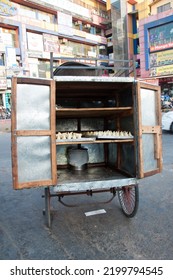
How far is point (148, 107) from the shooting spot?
10.6 feet

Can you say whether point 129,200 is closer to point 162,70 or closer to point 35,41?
point 162,70

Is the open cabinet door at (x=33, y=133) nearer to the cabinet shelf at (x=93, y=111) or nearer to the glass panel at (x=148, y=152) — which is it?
the cabinet shelf at (x=93, y=111)

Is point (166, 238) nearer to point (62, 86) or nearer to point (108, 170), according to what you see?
point (108, 170)

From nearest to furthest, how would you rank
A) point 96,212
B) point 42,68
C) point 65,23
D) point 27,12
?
point 96,212 < point 27,12 < point 42,68 < point 65,23

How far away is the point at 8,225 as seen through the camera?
3602 millimetres

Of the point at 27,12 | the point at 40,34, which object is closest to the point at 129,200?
the point at 40,34

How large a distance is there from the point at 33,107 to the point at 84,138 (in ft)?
2.91

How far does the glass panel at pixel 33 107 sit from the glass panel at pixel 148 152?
125 centimetres

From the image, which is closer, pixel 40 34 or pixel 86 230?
pixel 86 230

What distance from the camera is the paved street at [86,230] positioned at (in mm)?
2799

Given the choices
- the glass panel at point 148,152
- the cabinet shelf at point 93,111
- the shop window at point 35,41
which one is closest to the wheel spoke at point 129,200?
the glass panel at point 148,152

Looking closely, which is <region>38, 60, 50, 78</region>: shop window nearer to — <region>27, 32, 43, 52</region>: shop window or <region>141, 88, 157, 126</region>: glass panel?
<region>27, 32, 43, 52</region>: shop window

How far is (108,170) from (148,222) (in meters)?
1.08
